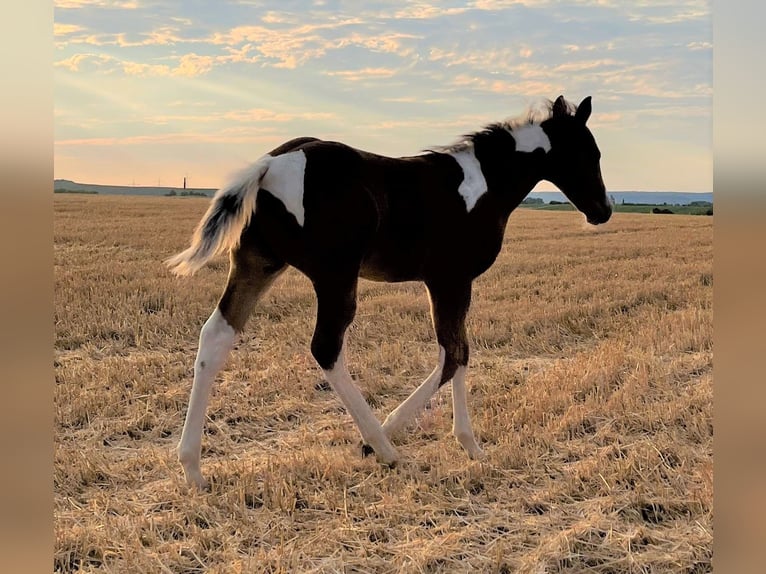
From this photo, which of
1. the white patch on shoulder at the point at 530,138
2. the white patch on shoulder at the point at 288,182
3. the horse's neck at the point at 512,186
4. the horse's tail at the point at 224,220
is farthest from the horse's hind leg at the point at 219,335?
the white patch on shoulder at the point at 530,138

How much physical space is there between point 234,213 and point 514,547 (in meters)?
2.25

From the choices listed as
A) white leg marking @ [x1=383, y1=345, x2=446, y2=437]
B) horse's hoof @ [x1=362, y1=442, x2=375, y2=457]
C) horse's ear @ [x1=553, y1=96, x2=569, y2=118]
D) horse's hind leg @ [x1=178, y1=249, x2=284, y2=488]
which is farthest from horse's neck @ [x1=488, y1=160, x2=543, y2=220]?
horse's hoof @ [x1=362, y1=442, x2=375, y2=457]

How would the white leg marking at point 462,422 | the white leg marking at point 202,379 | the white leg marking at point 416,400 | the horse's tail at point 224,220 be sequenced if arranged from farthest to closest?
1. the white leg marking at point 462,422
2. the white leg marking at point 416,400
3. the white leg marking at point 202,379
4. the horse's tail at point 224,220

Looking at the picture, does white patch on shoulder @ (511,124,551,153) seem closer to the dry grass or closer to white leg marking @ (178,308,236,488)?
the dry grass

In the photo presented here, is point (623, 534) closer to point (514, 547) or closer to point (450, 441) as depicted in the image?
point (514, 547)

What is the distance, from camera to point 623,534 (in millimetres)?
3266

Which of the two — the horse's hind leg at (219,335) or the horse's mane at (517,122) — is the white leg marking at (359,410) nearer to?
the horse's hind leg at (219,335)

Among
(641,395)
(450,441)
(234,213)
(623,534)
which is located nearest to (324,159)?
(234,213)

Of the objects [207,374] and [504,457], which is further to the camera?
[504,457]

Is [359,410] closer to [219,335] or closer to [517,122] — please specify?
[219,335]

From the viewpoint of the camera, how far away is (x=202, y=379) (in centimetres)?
365

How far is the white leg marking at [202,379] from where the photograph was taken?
12.0 feet

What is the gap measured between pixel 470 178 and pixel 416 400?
4.88ft

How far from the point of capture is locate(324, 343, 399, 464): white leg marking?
12.3 feet
